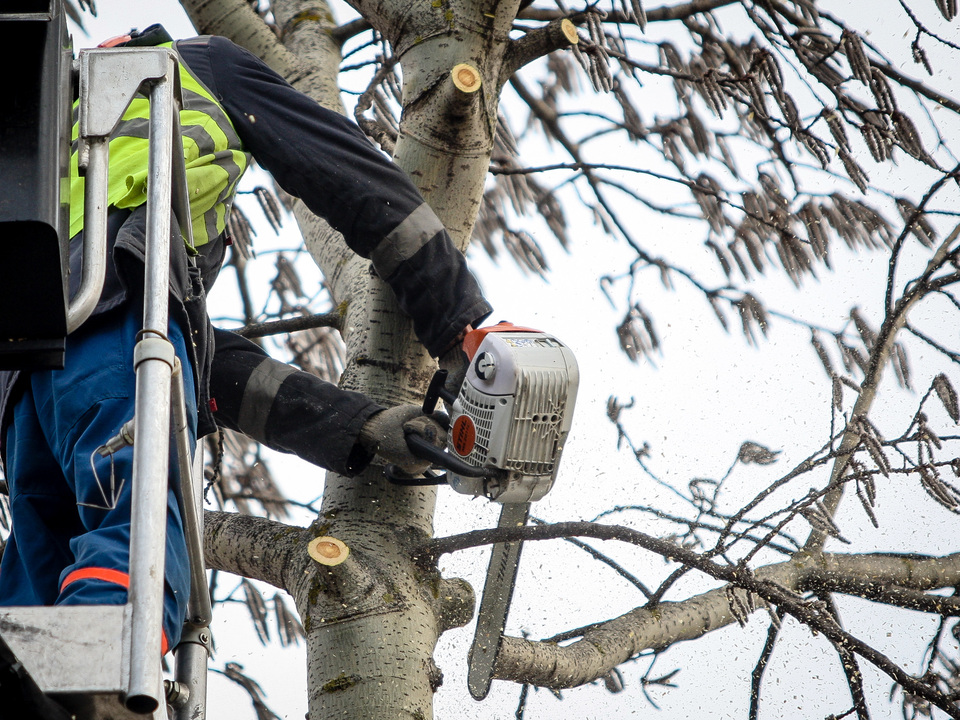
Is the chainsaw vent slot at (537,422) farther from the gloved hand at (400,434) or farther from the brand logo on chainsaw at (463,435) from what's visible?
the gloved hand at (400,434)

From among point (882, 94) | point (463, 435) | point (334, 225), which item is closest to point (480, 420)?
point (463, 435)

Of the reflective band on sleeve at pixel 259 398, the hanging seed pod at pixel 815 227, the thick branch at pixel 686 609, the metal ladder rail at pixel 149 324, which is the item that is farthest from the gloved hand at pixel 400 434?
the hanging seed pod at pixel 815 227

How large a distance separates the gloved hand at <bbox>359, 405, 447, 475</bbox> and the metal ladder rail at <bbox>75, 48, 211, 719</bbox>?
743mm

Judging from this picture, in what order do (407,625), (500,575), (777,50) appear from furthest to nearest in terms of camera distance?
(777,50) → (500,575) → (407,625)

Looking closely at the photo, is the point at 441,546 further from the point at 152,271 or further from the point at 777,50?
the point at 777,50

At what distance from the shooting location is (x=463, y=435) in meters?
2.48

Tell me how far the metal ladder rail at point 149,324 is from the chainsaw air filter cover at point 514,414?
827mm

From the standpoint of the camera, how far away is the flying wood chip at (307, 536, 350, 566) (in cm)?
234

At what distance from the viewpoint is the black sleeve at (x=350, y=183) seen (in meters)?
2.47

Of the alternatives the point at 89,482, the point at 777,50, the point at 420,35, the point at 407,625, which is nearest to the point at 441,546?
the point at 407,625

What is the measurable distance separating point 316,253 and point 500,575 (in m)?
1.27

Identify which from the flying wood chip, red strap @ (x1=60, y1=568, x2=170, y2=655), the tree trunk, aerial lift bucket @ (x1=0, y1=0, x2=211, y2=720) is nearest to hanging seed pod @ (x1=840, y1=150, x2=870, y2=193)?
the tree trunk

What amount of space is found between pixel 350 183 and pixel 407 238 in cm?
21

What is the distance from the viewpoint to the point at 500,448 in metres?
2.40
